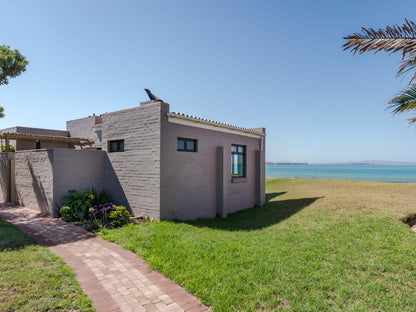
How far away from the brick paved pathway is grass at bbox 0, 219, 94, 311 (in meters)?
0.19

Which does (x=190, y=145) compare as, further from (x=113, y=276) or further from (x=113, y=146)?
(x=113, y=276)

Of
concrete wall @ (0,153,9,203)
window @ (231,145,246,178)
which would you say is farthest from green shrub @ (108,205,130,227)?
concrete wall @ (0,153,9,203)

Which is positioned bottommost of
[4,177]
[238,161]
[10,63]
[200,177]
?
[4,177]

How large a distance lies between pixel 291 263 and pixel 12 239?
687 cm

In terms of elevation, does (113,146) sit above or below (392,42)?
below

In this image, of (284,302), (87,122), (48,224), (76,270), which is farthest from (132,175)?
(87,122)

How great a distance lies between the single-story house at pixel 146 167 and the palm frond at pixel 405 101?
20.6ft

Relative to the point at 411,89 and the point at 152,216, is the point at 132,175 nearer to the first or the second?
the point at 152,216

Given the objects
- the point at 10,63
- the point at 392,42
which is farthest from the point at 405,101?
the point at 10,63

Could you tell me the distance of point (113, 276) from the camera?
423cm

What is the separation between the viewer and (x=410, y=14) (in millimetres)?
5316

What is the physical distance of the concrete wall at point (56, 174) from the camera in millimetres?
8453

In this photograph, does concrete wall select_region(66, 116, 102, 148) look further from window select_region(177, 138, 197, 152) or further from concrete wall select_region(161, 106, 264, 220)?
concrete wall select_region(161, 106, 264, 220)

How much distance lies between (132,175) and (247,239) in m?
4.98
